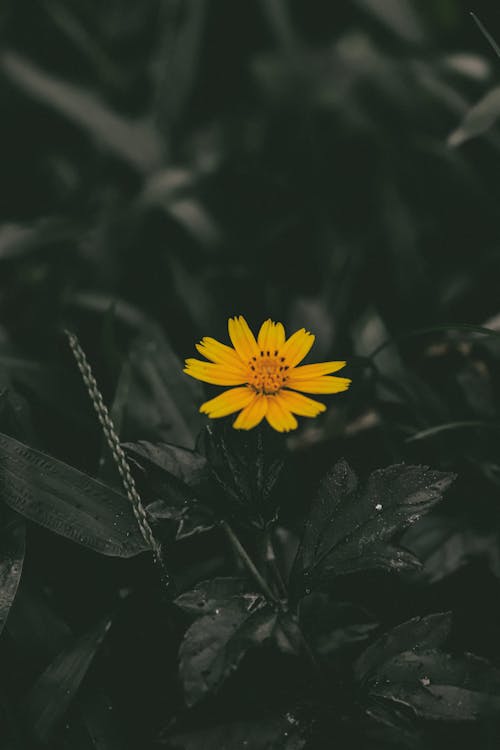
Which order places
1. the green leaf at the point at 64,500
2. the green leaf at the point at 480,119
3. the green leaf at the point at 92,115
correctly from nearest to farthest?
the green leaf at the point at 64,500 < the green leaf at the point at 480,119 < the green leaf at the point at 92,115

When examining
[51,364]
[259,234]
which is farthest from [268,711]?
[259,234]

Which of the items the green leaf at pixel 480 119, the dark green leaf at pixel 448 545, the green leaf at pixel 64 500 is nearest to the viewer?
the green leaf at pixel 64 500

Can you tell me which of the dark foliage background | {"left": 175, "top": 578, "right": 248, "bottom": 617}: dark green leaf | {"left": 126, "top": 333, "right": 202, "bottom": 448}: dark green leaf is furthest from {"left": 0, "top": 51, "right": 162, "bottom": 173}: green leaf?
{"left": 175, "top": 578, "right": 248, "bottom": 617}: dark green leaf

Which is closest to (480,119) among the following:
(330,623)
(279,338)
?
(279,338)

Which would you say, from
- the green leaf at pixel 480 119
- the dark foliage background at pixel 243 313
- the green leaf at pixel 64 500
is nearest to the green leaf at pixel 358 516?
the dark foliage background at pixel 243 313

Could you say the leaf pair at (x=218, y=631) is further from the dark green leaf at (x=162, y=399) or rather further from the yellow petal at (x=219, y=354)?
the dark green leaf at (x=162, y=399)

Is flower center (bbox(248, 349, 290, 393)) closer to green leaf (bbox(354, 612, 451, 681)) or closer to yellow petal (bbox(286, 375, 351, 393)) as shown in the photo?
yellow petal (bbox(286, 375, 351, 393))

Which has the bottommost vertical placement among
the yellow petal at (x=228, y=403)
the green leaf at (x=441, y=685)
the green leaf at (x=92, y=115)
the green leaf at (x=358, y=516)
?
the green leaf at (x=441, y=685)
